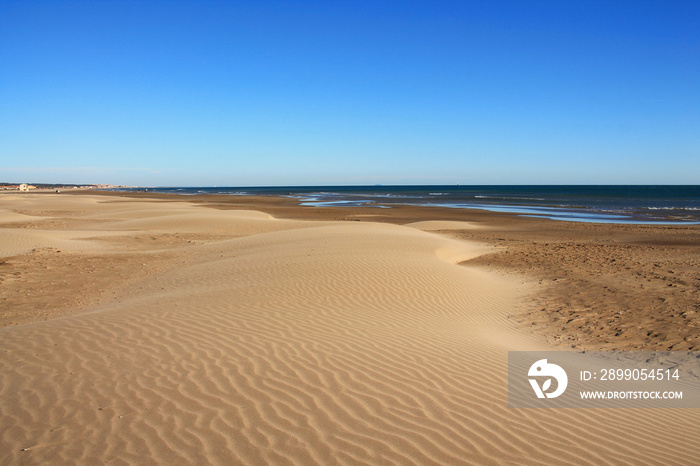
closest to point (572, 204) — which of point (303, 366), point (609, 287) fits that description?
point (609, 287)

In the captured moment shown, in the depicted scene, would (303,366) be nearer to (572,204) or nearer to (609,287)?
(609,287)

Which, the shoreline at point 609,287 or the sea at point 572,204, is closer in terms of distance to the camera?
the shoreline at point 609,287

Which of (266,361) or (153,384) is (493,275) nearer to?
(266,361)

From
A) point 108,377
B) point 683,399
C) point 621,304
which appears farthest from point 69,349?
point 621,304

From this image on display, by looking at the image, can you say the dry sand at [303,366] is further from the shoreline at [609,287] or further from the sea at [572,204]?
the sea at [572,204]

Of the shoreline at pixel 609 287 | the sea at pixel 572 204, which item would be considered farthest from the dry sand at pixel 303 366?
the sea at pixel 572 204

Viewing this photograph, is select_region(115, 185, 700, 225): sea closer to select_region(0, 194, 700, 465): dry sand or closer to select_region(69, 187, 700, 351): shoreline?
select_region(69, 187, 700, 351): shoreline

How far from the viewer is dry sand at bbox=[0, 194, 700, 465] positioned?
361cm

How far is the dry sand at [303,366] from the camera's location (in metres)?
3.61

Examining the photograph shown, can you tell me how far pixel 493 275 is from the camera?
1327cm

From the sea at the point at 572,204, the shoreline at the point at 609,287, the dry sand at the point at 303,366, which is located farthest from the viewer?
the sea at the point at 572,204

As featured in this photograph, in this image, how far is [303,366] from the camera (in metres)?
5.18

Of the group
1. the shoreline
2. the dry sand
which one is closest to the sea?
the shoreline

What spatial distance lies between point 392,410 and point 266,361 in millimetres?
1847
